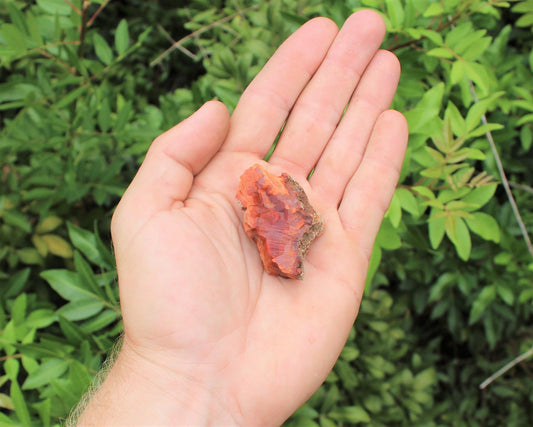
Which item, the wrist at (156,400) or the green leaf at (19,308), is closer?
the wrist at (156,400)

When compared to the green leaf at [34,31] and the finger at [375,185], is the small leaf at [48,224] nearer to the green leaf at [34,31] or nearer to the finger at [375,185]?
the green leaf at [34,31]

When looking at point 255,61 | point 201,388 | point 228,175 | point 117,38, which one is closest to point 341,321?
point 201,388

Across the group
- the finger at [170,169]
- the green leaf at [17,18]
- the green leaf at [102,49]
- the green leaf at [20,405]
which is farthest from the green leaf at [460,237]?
the green leaf at [17,18]

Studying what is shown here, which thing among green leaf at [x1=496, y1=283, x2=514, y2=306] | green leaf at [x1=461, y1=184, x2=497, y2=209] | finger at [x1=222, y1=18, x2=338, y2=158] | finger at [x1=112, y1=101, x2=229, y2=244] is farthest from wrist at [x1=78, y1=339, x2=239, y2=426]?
green leaf at [x1=496, y1=283, x2=514, y2=306]

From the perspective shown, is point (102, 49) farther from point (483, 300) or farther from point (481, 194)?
point (483, 300)

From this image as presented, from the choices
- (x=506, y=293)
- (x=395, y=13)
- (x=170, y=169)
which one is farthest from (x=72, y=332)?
(x=506, y=293)

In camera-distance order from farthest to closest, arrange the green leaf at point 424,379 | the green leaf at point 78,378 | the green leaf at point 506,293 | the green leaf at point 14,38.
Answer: the green leaf at point 424,379, the green leaf at point 506,293, the green leaf at point 14,38, the green leaf at point 78,378
